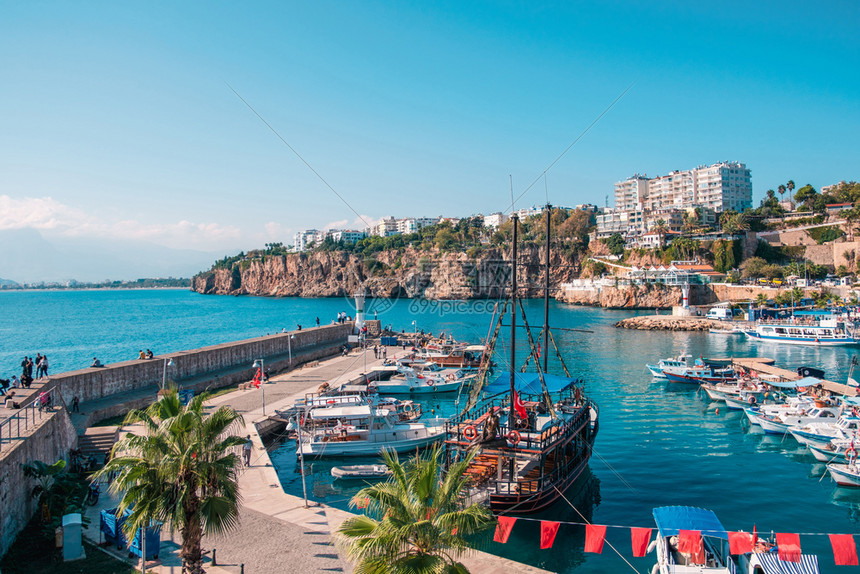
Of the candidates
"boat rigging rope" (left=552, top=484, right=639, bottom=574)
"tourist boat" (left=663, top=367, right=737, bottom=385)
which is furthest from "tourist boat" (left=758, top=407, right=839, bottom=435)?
"boat rigging rope" (left=552, top=484, right=639, bottom=574)

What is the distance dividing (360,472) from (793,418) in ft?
68.8

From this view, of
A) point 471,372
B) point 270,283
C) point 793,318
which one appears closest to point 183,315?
point 270,283

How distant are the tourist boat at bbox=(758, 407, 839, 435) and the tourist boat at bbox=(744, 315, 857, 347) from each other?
128ft

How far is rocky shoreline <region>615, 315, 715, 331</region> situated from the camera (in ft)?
239

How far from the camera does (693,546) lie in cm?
1216

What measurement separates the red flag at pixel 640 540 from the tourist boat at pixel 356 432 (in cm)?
1225

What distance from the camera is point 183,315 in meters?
116

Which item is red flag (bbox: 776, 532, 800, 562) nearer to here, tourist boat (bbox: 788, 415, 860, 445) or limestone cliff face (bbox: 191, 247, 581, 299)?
tourist boat (bbox: 788, 415, 860, 445)

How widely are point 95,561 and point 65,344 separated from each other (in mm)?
71886

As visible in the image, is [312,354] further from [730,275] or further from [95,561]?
[730,275]

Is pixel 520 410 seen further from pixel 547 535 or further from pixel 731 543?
pixel 731 543

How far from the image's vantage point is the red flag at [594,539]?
11625 mm

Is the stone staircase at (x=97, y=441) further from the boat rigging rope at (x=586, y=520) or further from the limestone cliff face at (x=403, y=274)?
the limestone cliff face at (x=403, y=274)

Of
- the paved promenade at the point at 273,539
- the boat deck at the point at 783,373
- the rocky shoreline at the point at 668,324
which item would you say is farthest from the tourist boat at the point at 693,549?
the rocky shoreline at the point at 668,324
